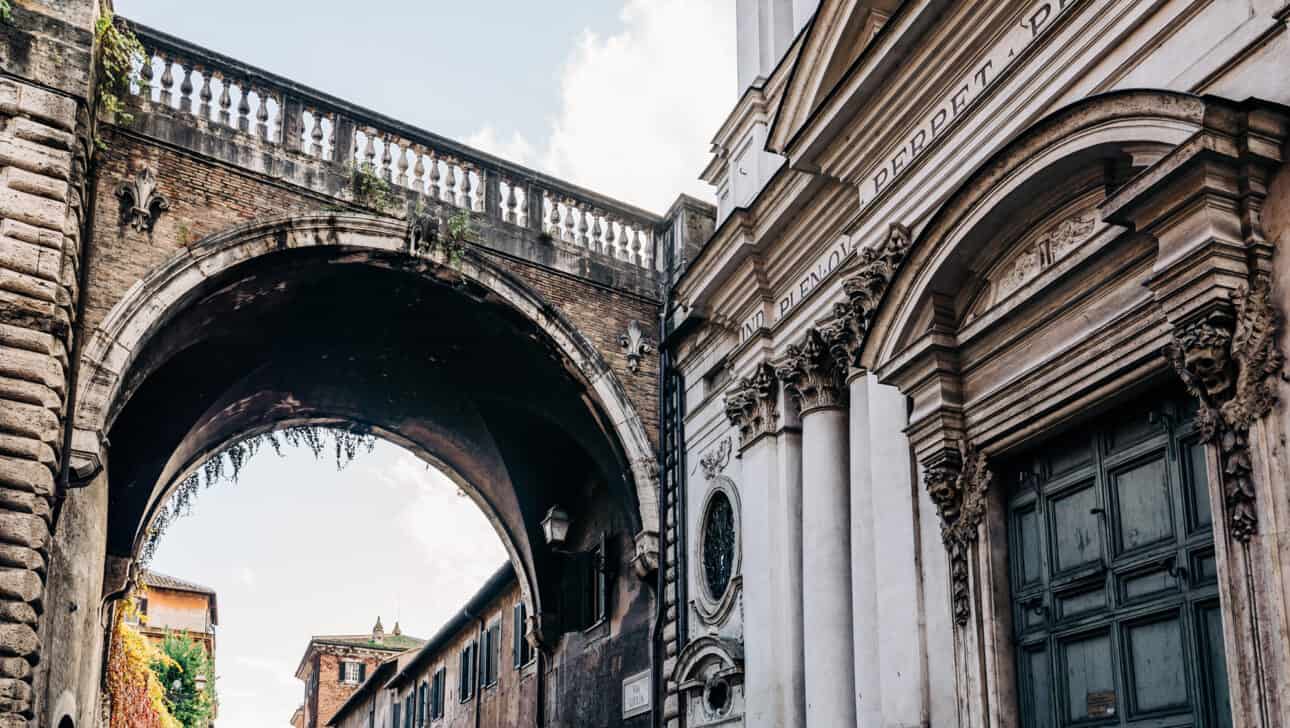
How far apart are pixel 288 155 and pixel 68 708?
5.55 m

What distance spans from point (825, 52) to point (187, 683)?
36408 millimetres

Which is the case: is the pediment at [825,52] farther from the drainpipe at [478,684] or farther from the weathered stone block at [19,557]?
the drainpipe at [478,684]

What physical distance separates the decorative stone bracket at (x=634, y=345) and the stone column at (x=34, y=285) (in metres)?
5.80

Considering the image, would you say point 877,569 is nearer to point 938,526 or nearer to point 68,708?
point 938,526

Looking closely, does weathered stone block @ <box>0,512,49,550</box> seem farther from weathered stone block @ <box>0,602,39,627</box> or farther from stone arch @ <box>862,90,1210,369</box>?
stone arch @ <box>862,90,1210,369</box>

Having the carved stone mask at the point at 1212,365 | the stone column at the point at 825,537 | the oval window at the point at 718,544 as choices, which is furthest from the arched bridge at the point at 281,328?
the carved stone mask at the point at 1212,365

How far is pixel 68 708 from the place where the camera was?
38.4ft

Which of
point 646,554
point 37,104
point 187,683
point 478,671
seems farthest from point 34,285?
point 187,683

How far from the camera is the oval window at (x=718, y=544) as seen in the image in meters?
12.8

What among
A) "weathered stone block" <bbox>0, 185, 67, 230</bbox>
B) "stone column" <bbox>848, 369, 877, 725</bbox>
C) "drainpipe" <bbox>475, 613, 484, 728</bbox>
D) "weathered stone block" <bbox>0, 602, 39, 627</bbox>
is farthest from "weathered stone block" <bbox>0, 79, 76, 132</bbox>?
"drainpipe" <bbox>475, 613, 484, 728</bbox>

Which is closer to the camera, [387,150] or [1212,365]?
[1212,365]

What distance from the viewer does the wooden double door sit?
691 centimetres

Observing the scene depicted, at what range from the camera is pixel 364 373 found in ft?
52.3

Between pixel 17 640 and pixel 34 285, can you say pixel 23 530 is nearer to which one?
pixel 17 640
